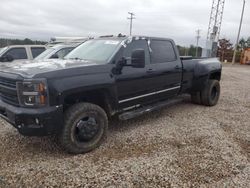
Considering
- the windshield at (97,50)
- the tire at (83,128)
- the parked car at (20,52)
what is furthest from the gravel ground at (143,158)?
the parked car at (20,52)

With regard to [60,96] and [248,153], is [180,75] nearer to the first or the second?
[248,153]

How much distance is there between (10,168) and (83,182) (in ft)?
3.58

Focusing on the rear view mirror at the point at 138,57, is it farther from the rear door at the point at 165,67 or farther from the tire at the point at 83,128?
the tire at the point at 83,128

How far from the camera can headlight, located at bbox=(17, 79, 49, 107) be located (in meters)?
3.24

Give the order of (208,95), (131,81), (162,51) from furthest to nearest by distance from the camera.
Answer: (208,95), (162,51), (131,81)

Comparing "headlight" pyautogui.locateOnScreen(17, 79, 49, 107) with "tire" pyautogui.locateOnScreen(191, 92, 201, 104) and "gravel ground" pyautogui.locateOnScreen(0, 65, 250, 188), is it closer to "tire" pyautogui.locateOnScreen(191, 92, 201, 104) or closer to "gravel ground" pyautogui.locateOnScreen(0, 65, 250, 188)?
"gravel ground" pyautogui.locateOnScreen(0, 65, 250, 188)

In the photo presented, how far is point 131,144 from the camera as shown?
424 cm

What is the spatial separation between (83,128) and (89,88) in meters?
0.63

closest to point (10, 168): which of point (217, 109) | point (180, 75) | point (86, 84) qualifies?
point (86, 84)

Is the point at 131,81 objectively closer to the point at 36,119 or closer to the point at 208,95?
the point at 36,119

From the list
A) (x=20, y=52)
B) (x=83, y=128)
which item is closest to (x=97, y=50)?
(x=83, y=128)

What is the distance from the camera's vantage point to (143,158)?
12.2ft

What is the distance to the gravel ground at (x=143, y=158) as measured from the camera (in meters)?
3.12

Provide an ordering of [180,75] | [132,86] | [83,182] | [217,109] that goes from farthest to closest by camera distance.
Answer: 1. [217,109]
2. [180,75]
3. [132,86]
4. [83,182]
